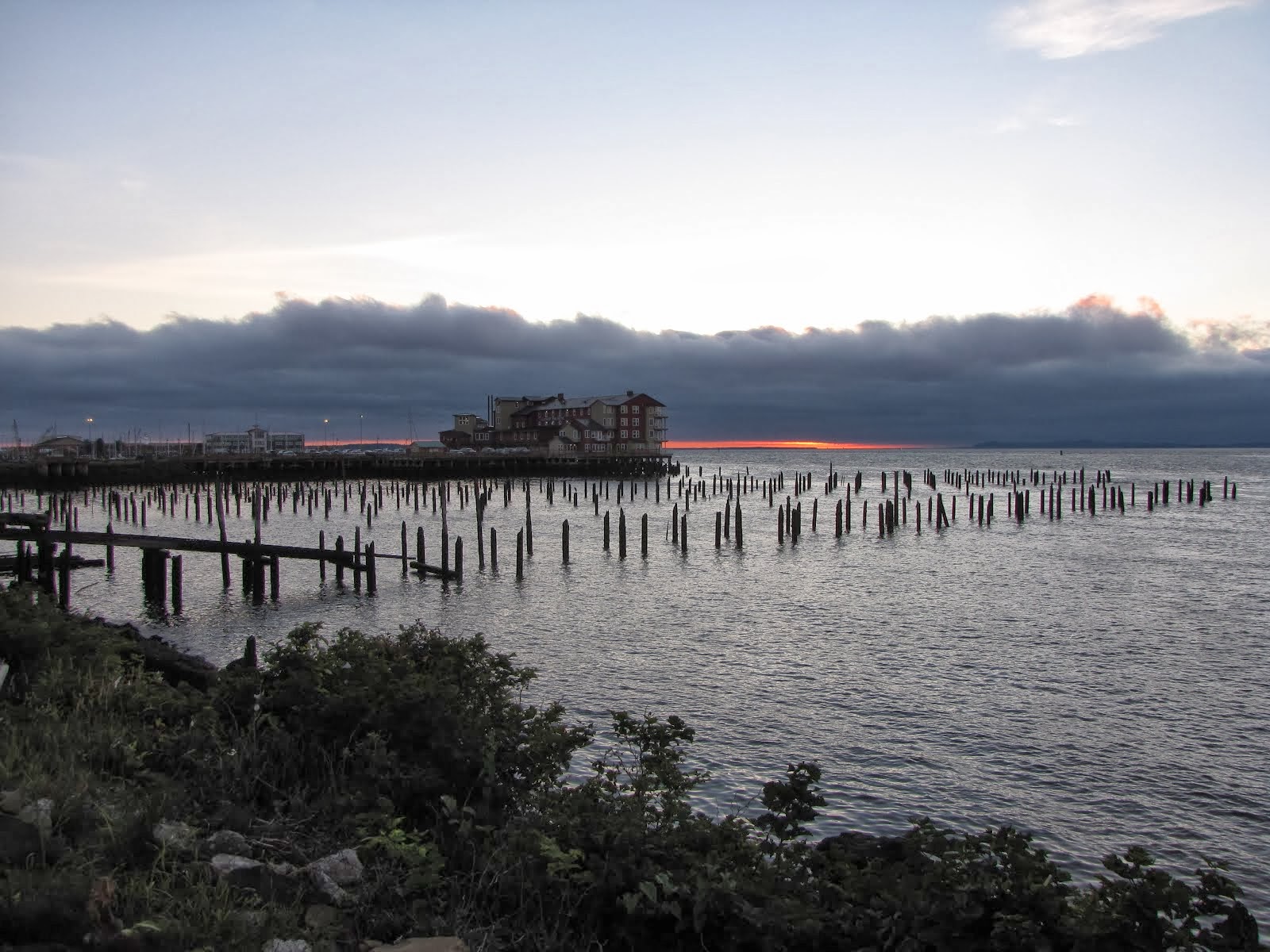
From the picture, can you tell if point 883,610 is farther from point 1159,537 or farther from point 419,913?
point 1159,537

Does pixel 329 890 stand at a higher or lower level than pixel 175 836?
lower

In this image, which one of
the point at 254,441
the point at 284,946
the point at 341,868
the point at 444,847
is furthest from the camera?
the point at 254,441

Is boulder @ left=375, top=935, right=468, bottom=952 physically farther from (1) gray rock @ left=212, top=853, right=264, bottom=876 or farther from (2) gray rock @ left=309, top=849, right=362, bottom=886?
(1) gray rock @ left=212, top=853, right=264, bottom=876

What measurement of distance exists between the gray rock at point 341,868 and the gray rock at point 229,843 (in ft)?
1.74

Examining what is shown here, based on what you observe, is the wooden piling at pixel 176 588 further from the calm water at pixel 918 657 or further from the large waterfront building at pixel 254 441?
the large waterfront building at pixel 254 441

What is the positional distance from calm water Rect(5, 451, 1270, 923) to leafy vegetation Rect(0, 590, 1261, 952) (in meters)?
2.99

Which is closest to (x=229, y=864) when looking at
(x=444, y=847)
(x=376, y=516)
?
(x=444, y=847)

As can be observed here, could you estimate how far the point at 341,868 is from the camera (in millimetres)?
5852

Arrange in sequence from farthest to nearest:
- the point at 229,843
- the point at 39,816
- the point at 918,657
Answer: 1. the point at 918,657
2. the point at 229,843
3. the point at 39,816

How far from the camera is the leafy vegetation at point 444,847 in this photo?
529 centimetres

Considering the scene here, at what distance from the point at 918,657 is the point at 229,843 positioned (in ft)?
56.1

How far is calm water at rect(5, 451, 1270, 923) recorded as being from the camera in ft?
38.5

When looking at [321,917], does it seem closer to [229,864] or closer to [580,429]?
[229,864]

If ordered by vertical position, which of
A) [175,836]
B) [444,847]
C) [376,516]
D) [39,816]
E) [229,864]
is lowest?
[376,516]
